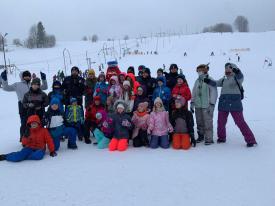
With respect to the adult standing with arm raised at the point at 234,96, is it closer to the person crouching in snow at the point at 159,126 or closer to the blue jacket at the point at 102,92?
the person crouching in snow at the point at 159,126

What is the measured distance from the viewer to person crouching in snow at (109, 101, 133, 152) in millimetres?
5289

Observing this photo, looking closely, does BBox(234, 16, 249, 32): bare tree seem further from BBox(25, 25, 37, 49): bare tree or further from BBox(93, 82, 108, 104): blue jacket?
BBox(93, 82, 108, 104): blue jacket

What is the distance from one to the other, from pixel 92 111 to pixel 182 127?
173 centimetres

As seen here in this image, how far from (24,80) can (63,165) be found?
1.92 m

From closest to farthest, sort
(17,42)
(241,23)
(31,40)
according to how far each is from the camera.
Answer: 1. (31,40)
2. (17,42)
3. (241,23)

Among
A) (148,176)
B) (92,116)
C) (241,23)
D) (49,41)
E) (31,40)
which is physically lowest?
(148,176)

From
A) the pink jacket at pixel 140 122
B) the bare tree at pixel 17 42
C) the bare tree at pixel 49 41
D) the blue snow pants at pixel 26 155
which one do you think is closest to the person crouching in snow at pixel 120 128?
the pink jacket at pixel 140 122

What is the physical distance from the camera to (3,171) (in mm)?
4332

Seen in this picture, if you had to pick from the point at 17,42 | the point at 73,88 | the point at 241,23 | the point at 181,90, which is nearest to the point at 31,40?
the point at 17,42

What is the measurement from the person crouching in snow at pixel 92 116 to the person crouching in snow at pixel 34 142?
967 millimetres

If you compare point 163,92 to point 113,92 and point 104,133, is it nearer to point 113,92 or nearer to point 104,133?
point 113,92

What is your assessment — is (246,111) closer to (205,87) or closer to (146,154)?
(205,87)

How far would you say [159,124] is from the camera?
17.9ft

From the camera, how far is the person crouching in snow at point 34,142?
477cm
